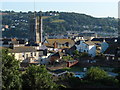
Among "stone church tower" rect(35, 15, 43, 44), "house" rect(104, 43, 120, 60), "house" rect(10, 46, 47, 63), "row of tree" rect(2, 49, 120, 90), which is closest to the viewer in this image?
"row of tree" rect(2, 49, 120, 90)

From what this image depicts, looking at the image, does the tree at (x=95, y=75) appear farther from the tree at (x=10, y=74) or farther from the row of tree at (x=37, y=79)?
the tree at (x=10, y=74)

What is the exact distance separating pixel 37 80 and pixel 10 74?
4.30 feet

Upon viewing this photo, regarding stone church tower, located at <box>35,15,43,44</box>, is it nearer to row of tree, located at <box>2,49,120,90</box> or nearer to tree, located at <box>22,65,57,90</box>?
row of tree, located at <box>2,49,120,90</box>

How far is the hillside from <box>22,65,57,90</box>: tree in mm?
73657

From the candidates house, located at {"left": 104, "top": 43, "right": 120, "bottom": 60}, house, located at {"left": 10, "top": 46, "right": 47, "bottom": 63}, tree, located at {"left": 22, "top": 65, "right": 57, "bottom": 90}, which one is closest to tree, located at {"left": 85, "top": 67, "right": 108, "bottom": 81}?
tree, located at {"left": 22, "top": 65, "right": 57, "bottom": 90}

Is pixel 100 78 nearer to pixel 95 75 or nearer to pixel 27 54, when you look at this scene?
pixel 95 75

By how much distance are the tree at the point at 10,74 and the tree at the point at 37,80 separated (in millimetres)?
640

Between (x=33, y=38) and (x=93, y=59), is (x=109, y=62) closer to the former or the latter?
(x=93, y=59)

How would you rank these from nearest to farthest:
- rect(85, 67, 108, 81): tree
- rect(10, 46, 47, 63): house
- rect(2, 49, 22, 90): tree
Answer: rect(2, 49, 22, 90): tree < rect(85, 67, 108, 81): tree < rect(10, 46, 47, 63): house

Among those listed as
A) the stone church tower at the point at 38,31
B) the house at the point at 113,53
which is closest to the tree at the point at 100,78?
the house at the point at 113,53

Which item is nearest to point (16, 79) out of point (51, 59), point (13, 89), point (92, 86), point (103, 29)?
point (13, 89)

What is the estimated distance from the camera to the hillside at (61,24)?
9556cm

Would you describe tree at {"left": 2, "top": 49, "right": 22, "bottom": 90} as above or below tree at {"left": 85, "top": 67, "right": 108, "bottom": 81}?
above

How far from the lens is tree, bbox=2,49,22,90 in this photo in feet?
40.5
